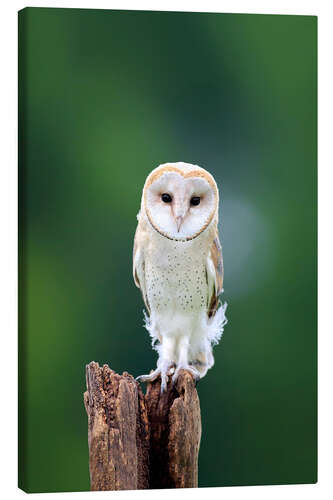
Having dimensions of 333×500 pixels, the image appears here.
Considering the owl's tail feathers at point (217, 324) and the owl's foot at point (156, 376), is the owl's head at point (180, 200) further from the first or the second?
the owl's foot at point (156, 376)

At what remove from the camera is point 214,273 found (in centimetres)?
483

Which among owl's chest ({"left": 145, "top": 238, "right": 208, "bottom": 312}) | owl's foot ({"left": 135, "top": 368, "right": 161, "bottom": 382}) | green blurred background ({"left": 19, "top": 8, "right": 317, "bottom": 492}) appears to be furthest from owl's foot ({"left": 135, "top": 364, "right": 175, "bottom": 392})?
owl's chest ({"left": 145, "top": 238, "right": 208, "bottom": 312})

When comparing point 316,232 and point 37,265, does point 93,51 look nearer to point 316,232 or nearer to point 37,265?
point 37,265

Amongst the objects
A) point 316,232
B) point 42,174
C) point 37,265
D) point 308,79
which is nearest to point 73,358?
point 37,265

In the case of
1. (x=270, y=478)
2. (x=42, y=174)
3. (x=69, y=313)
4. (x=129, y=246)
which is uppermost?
(x=42, y=174)

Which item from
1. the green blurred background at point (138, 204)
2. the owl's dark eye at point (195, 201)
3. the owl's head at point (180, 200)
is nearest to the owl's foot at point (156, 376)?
the green blurred background at point (138, 204)

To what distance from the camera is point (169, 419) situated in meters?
4.50

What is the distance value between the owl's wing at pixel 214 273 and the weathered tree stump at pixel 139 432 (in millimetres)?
434

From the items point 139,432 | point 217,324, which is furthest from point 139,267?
point 139,432

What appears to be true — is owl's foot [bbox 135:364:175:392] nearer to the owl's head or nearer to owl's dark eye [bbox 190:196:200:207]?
the owl's head

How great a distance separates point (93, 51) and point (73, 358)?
145cm

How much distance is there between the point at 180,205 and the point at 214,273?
462mm

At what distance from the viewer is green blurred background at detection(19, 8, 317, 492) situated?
446 centimetres

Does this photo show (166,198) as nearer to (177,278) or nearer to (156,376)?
(177,278)
